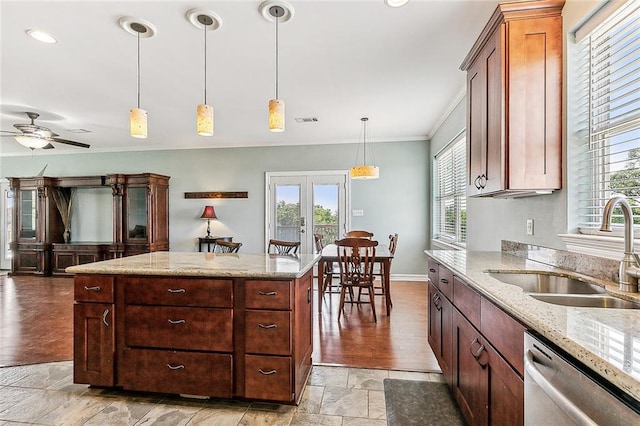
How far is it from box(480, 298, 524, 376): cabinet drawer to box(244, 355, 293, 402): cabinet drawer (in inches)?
45.2

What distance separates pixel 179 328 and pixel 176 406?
20.2 inches

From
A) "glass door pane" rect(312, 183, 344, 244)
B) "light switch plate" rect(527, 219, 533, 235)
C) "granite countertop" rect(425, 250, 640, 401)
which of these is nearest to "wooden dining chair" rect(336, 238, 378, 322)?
"light switch plate" rect(527, 219, 533, 235)

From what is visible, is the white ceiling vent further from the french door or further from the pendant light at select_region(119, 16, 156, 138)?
the pendant light at select_region(119, 16, 156, 138)

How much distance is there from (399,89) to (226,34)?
1984 mm

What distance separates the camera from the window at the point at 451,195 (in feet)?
13.1

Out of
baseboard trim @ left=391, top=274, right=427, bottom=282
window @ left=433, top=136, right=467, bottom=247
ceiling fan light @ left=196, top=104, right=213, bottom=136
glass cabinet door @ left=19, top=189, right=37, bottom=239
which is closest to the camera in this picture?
ceiling fan light @ left=196, top=104, right=213, bottom=136

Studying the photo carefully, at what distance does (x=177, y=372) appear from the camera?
199 cm

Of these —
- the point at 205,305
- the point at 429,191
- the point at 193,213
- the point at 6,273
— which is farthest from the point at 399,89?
the point at 6,273

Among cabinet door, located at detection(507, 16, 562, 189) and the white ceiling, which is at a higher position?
the white ceiling

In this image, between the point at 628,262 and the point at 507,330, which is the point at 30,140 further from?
the point at 628,262

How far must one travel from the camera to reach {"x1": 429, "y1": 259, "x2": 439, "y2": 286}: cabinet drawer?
2.34 meters

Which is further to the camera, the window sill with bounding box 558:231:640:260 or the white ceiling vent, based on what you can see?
the white ceiling vent

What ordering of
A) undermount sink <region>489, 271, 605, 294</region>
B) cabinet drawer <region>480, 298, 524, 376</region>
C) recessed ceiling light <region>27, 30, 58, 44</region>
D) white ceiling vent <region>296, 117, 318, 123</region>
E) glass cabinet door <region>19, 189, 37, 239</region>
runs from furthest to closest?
glass cabinet door <region>19, 189, 37, 239</region> < white ceiling vent <region>296, 117, 318, 123</region> < recessed ceiling light <region>27, 30, 58, 44</region> < undermount sink <region>489, 271, 605, 294</region> < cabinet drawer <region>480, 298, 524, 376</region>

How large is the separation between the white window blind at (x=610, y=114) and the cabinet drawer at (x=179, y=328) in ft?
7.22
